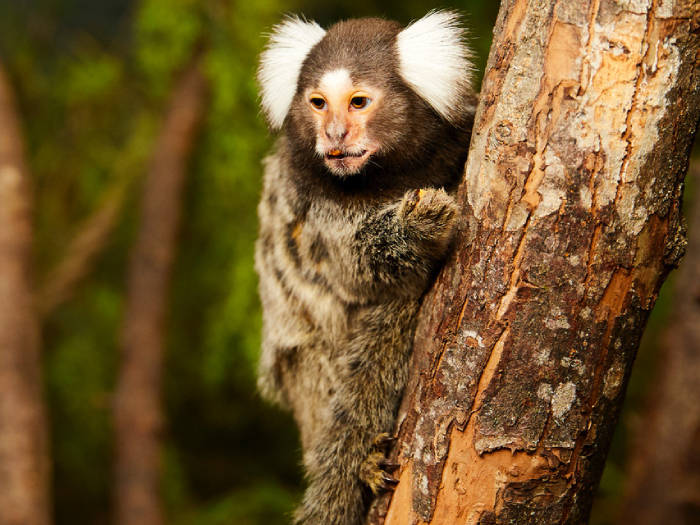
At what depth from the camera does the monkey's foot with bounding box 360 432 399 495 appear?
1815 mm

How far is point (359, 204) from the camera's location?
2.13 metres

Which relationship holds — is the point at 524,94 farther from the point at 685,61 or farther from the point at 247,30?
the point at 247,30

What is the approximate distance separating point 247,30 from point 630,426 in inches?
124

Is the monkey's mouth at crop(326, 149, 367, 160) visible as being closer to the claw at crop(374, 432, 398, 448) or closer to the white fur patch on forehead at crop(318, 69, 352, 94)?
the white fur patch on forehead at crop(318, 69, 352, 94)

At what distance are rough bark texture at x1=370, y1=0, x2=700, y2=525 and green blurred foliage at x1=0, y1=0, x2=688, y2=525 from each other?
2368 millimetres

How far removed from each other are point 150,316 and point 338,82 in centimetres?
262

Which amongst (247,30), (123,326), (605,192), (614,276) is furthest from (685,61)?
(123,326)

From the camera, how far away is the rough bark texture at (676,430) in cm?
358

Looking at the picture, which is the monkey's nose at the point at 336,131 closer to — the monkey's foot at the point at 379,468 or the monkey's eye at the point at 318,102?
the monkey's eye at the point at 318,102

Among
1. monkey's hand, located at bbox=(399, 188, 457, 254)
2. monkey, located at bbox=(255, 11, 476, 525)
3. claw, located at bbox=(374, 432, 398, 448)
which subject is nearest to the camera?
monkey's hand, located at bbox=(399, 188, 457, 254)

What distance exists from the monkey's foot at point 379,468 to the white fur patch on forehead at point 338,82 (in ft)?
3.39

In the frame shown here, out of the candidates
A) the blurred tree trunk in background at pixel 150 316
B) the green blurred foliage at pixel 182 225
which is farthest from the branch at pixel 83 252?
the blurred tree trunk in background at pixel 150 316

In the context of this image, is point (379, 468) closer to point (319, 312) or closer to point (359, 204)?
point (319, 312)

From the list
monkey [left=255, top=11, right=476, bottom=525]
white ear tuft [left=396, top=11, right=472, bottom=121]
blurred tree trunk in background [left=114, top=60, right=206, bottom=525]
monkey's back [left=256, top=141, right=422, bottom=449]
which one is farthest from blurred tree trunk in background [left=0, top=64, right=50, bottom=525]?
white ear tuft [left=396, top=11, right=472, bottom=121]
